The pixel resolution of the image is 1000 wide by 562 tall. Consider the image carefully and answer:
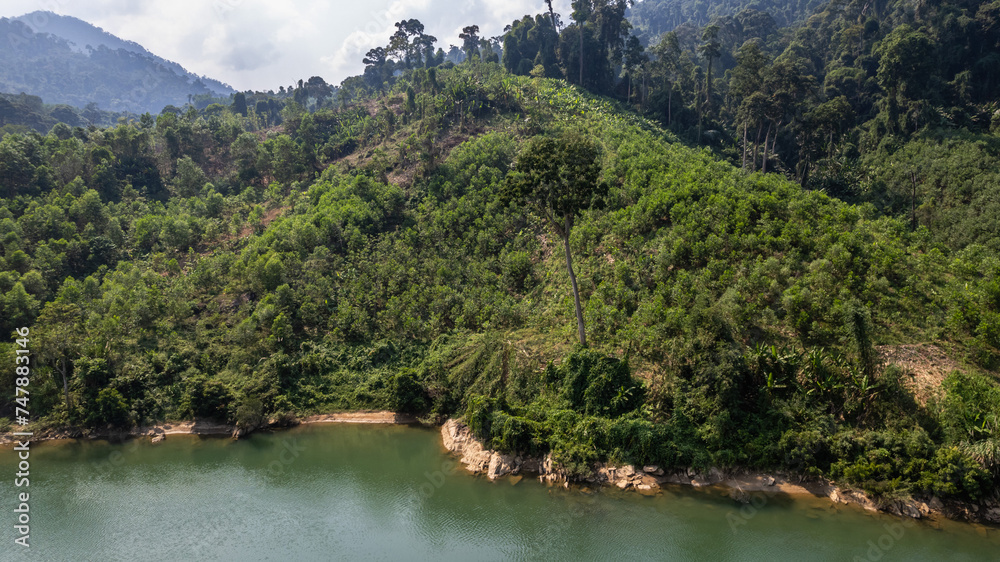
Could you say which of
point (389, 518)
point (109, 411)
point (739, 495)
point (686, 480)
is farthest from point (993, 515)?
point (109, 411)

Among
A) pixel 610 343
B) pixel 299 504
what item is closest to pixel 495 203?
pixel 610 343

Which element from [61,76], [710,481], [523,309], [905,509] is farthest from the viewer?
[61,76]

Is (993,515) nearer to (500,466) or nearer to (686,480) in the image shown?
(686,480)

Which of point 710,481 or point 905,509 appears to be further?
point 710,481

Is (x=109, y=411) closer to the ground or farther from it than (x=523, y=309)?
closer to the ground

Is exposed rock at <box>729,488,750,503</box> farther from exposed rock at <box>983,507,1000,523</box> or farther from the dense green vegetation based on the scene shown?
exposed rock at <box>983,507,1000,523</box>

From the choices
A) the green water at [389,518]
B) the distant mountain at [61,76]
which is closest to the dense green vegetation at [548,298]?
the green water at [389,518]

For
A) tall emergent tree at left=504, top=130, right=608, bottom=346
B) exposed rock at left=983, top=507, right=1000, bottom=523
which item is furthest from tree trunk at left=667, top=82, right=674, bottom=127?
exposed rock at left=983, top=507, right=1000, bottom=523
